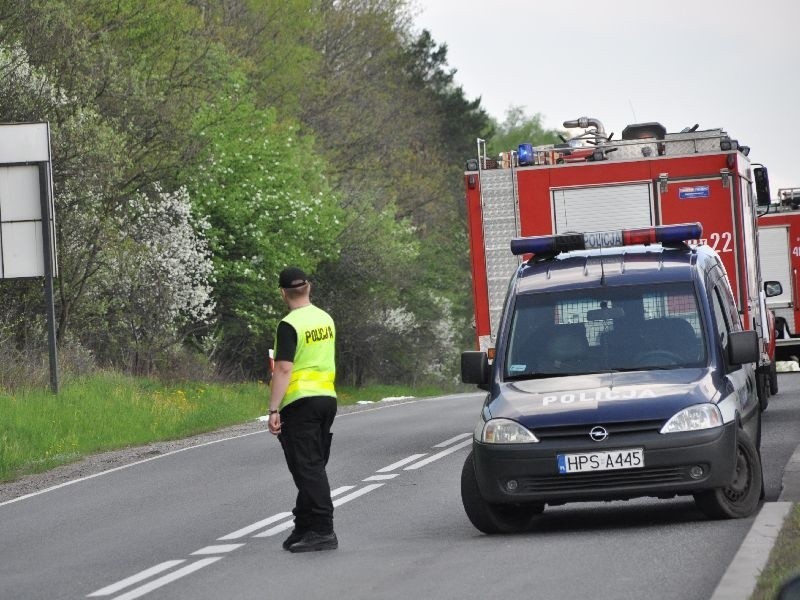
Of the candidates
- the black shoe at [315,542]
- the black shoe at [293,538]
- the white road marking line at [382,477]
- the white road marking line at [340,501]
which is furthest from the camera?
the white road marking line at [382,477]

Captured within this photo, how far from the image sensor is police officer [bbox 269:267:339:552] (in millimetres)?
11953

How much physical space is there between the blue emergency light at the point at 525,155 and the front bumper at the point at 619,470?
8.22 metres

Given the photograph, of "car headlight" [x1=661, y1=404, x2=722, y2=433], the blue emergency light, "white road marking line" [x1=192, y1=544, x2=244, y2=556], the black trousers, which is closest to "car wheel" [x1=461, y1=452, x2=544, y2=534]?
the black trousers

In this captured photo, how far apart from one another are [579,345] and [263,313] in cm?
3370

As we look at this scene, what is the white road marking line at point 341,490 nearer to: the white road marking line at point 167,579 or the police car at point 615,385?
the police car at point 615,385

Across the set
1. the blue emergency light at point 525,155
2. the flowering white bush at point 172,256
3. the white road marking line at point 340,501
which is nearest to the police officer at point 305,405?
the white road marking line at point 340,501

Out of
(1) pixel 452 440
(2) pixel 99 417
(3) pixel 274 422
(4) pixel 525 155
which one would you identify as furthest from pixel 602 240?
(2) pixel 99 417

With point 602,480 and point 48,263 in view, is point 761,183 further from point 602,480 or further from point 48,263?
point 48,263

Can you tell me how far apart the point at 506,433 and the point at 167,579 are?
2407 mm

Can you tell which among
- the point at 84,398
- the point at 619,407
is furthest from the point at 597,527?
the point at 84,398

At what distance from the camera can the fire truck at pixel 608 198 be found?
63.7ft

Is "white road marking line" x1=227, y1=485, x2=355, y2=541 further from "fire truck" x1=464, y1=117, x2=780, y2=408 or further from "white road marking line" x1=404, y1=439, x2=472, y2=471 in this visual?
"fire truck" x1=464, y1=117, x2=780, y2=408

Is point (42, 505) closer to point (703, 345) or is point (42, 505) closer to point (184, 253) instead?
point (703, 345)

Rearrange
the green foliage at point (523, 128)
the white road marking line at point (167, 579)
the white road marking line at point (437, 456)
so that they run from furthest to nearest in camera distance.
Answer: the green foliage at point (523, 128), the white road marking line at point (437, 456), the white road marking line at point (167, 579)
